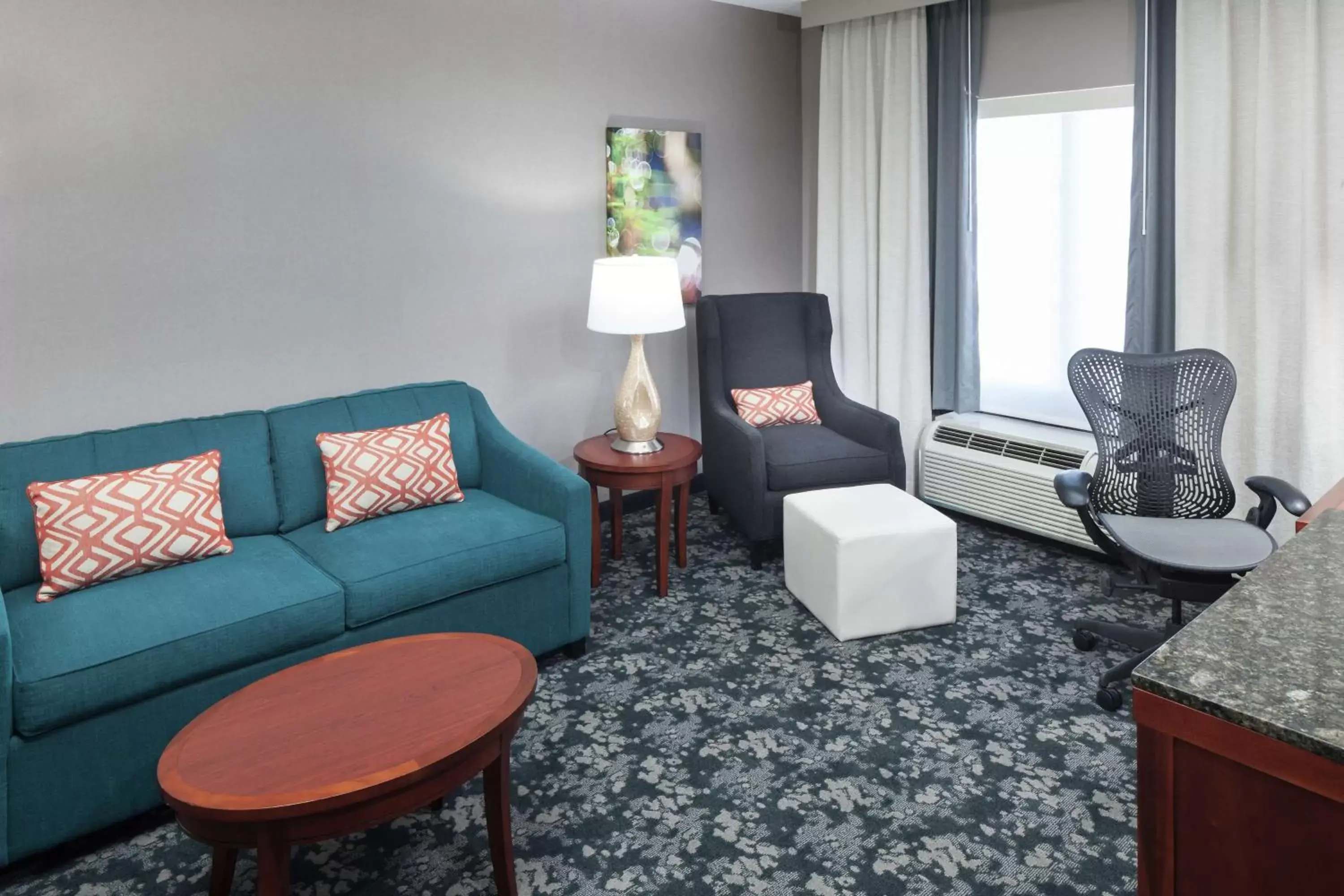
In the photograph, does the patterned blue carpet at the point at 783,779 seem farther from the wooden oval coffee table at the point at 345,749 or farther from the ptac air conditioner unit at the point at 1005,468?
the ptac air conditioner unit at the point at 1005,468

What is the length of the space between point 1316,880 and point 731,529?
137 inches

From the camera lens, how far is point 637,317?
12.1 feet

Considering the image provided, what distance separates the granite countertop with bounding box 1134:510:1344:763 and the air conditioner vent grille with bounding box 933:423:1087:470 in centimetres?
267

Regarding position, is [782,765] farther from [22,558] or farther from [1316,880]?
[22,558]

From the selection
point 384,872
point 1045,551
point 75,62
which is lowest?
point 384,872

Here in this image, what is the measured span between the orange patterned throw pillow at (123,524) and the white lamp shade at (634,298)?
1.58m

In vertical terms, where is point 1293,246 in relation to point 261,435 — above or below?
above

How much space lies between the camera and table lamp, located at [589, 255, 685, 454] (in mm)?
3703

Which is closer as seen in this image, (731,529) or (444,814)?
(444,814)

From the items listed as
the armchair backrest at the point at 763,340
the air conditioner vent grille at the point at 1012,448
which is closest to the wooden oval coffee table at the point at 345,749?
the armchair backrest at the point at 763,340

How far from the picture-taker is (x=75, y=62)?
2928mm

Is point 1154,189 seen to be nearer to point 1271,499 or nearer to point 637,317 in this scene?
point 1271,499

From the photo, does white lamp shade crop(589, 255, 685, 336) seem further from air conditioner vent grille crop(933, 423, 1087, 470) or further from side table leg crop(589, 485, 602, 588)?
air conditioner vent grille crop(933, 423, 1087, 470)

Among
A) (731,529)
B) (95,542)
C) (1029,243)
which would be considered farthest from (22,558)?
(1029,243)
